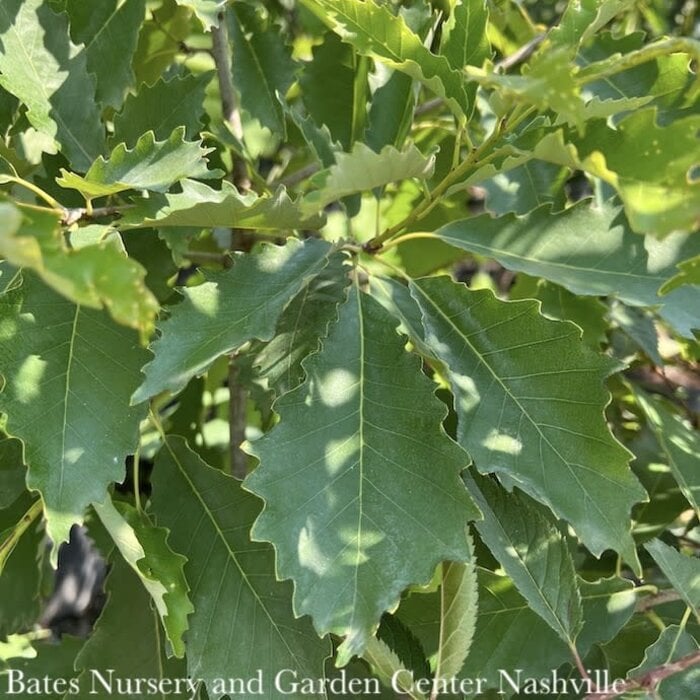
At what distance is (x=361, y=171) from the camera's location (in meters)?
0.70

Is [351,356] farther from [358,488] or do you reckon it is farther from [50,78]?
[50,78]

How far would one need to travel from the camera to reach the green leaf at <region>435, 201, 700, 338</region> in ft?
2.72

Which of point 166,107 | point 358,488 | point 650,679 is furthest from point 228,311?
point 650,679

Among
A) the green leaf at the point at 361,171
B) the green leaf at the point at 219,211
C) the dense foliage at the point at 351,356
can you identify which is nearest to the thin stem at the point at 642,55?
the dense foliage at the point at 351,356

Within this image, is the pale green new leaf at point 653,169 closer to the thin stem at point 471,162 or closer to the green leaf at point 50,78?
the thin stem at point 471,162

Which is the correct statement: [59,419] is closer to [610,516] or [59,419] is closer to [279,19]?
[610,516]

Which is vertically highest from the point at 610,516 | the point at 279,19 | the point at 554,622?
the point at 279,19

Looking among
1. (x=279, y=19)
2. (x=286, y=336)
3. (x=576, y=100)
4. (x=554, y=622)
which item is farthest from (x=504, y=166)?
(x=279, y=19)

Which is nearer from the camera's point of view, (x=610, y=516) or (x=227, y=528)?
(x=610, y=516)

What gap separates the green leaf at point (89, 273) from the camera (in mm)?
488

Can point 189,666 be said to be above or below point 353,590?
below

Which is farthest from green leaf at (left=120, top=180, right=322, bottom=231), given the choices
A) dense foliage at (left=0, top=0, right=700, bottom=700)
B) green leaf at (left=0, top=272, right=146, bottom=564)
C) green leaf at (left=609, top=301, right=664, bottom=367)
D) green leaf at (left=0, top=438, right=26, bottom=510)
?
green leaf at (left=609, top=301, right=664, bottom=367)

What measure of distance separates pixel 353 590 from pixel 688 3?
218 cm

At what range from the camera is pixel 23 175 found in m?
0.98
